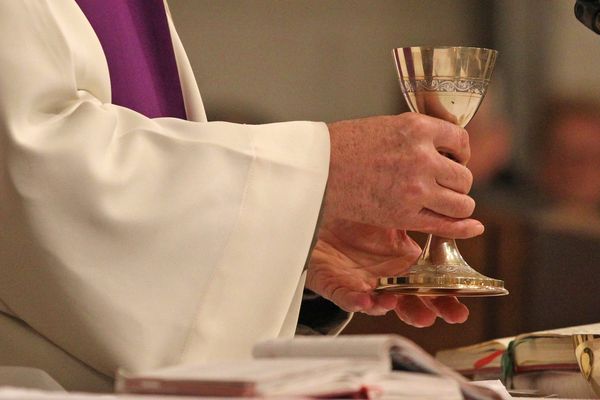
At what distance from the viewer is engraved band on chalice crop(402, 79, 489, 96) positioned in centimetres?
158

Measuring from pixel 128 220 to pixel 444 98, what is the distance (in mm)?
495

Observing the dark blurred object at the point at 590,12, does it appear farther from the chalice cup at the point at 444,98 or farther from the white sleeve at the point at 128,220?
the white sleeve at the point at 128,220

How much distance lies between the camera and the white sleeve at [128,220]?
1.33 m

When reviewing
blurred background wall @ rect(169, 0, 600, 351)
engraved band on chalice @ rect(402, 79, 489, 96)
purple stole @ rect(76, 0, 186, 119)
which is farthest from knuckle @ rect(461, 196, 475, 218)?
blurred background wall @ rect(169, 0, 600, 351)

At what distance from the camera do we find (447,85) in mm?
1579

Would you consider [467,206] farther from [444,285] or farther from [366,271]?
[366,271]

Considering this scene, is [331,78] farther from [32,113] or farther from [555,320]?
[32,113]

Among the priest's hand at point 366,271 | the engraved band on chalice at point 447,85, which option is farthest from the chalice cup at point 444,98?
the priest's hand at point 366,271

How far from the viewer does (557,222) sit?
3568 mm

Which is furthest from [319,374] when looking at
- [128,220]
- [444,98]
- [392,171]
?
[444,98]

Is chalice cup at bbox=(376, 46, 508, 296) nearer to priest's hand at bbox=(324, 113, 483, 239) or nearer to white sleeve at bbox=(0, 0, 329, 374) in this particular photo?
priest's hand at bbox=(324, 113, 483, 239)

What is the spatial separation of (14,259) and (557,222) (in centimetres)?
248

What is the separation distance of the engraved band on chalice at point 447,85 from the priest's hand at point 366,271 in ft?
1.00

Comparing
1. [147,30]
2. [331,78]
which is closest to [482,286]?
[147,30]
